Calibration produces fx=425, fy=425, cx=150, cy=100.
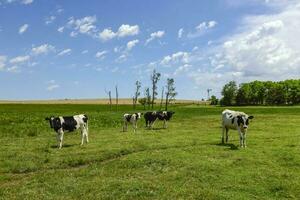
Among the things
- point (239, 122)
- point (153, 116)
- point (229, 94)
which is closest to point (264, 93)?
point (229, 94)

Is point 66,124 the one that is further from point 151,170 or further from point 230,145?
point 151,170

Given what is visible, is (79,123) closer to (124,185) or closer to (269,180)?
(124,185)

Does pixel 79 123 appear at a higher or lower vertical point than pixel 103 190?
higher

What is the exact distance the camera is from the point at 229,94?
186 meters

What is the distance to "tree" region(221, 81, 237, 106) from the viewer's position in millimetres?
185125

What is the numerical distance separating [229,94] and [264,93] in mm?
16240

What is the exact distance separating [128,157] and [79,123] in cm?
985

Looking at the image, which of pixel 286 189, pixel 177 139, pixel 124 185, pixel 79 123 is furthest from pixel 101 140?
pixel 286 189

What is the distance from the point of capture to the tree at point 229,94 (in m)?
185

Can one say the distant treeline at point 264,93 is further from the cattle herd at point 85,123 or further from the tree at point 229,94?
the cattle herd at point 85,123

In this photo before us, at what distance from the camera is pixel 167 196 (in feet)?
53.4

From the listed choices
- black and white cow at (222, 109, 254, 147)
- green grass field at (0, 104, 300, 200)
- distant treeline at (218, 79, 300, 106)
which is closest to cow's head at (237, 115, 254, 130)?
black and white cow at (222, 109, 254, 147)

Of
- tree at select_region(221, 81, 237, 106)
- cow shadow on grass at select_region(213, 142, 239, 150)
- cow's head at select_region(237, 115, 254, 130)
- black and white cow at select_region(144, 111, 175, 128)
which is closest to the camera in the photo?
cow shadow on grass at select_region(213, 142, 239, 150)

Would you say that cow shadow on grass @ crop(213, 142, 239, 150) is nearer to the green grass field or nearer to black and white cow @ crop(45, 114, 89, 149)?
the green grass field
